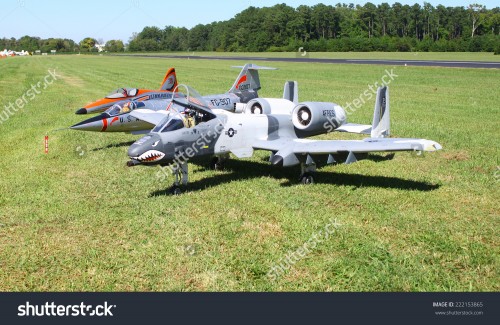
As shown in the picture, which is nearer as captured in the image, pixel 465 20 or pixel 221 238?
pixel 221 238

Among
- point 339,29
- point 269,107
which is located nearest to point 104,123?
point 269,107

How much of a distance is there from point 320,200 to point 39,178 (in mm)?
8856

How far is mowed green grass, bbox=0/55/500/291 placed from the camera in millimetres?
8391

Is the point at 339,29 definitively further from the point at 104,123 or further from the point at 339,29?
the point at 104,123

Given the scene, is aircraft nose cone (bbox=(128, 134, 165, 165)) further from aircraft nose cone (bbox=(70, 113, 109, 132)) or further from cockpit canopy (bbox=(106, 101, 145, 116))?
cockpit canopy (bbox=(106, 101, 145, 116))

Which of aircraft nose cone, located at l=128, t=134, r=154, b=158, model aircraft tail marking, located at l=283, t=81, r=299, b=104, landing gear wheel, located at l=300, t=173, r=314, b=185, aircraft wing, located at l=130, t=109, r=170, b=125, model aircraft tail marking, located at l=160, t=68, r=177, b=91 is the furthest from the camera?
model aircraft tail marking, located at l=160, t=68, r=177, b=91

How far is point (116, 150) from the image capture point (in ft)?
63.6

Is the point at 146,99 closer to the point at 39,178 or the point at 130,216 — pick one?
the point at 39,178

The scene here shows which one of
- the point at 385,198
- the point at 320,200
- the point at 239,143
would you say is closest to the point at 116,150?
the point at 239,143

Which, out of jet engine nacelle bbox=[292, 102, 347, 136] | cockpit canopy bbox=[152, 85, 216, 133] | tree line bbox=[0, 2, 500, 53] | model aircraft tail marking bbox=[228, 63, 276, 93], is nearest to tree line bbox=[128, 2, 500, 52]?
tree line bbox=[0, 2, 500, 53]

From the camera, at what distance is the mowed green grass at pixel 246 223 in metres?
8.39

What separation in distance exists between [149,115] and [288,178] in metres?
6.26

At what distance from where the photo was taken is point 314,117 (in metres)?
15.4

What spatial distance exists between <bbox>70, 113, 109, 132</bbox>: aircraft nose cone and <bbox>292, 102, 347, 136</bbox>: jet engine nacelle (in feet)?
25.1
